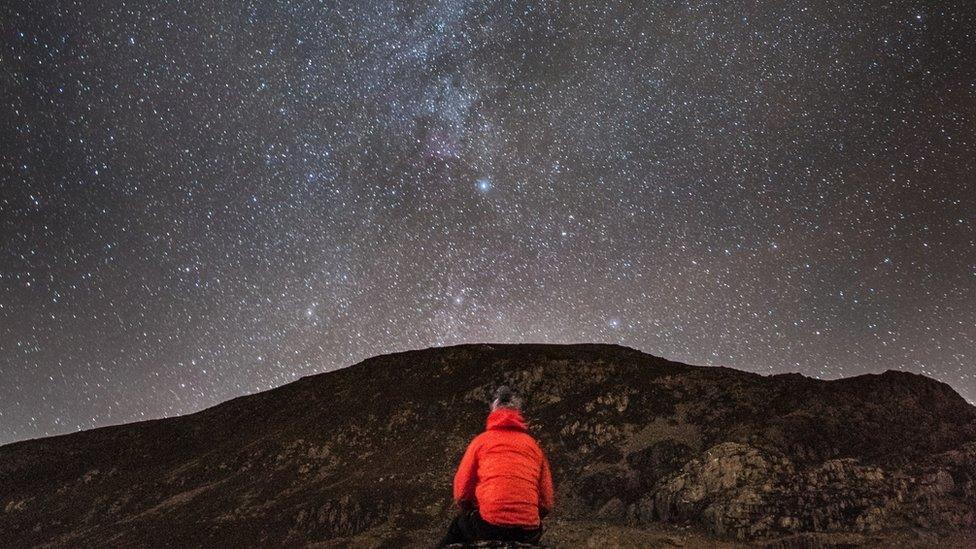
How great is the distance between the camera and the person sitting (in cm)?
442

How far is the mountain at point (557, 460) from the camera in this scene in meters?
27.8

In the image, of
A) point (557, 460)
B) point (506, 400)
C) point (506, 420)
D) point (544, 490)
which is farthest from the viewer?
point (557, 460)

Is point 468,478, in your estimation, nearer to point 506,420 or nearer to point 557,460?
point 506,420

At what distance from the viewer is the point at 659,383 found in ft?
155

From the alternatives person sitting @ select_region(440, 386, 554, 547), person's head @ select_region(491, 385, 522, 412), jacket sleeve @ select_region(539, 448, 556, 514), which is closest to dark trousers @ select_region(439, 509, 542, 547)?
person sitting @ select_region(440, 386, 554, 547)

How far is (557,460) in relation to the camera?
40562 mm

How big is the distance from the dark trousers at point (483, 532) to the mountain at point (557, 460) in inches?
938

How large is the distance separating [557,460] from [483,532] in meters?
37.9

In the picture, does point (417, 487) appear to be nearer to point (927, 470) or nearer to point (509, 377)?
point (509, 377)

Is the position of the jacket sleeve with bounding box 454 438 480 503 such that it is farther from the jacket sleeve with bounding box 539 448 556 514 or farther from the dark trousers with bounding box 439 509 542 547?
the jacket sleeve with bounding box 539 448 556 514

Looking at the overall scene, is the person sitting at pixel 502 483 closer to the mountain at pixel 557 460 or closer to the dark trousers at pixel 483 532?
the dark trousers at pixel 483 532

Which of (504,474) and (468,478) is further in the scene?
(468,478)

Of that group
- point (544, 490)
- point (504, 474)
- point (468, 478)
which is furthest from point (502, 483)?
point (544, 490)

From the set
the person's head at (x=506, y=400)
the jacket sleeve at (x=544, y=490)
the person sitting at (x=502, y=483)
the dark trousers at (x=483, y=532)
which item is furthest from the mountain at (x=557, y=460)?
the person's head at (x=506, y=400)
